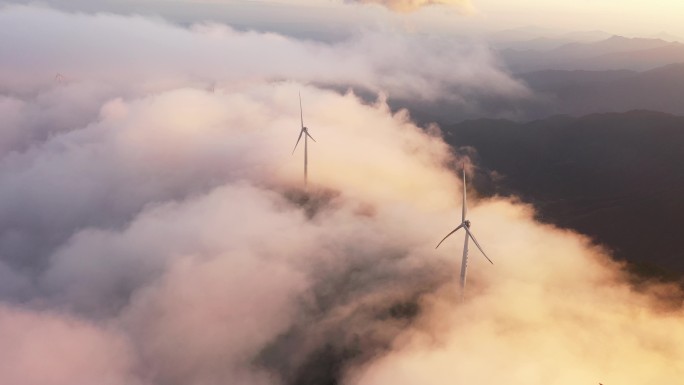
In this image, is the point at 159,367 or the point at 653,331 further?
the point at 159,367

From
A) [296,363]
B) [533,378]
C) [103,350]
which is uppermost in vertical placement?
[533,378]

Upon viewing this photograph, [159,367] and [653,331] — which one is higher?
[653,331]

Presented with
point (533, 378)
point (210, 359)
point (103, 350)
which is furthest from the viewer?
point (103, 350)

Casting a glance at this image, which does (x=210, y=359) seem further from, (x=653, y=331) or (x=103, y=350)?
(x=653, y=331)

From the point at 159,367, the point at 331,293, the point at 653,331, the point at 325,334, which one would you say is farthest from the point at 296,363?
the point at 653,331

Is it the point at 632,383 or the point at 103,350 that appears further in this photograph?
the point at 103,350

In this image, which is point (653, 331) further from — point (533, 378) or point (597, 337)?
point (533, 378)

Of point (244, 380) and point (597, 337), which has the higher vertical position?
point (597, 337)

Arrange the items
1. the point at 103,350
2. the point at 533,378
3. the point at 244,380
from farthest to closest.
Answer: the point at 103,350, the point at 244,380, the point at 533,378

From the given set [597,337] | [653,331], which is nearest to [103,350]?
[597,337]
